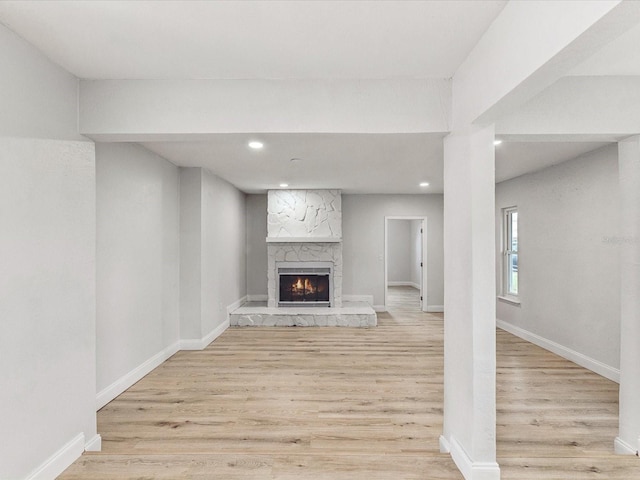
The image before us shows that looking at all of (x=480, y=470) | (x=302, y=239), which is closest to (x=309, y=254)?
(x=302, y=239)

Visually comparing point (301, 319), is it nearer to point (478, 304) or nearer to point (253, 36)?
point (478, 304)

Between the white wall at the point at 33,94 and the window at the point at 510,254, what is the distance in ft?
19.7

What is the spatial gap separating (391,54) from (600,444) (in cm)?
307

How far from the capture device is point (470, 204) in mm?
2066

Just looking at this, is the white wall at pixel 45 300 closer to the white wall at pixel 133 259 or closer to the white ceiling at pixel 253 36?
the white ceiling at pixel 253 36

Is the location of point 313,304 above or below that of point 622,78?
below

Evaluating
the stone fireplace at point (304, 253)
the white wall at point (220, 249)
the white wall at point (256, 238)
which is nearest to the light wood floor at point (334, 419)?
the white wall at point (220, 249)

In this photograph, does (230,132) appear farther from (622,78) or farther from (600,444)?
(600,444)

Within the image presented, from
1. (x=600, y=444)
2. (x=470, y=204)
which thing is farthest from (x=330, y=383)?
(x=470, y=204)

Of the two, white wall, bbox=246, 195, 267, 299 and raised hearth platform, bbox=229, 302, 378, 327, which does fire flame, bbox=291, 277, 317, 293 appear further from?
white wall, bbox=246, 195, 267, 299

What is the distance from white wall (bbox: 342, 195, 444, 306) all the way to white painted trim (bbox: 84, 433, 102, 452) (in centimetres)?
553

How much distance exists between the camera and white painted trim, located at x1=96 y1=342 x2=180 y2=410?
127 inches

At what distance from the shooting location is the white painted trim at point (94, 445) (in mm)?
2438

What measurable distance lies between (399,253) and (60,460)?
416 inches
